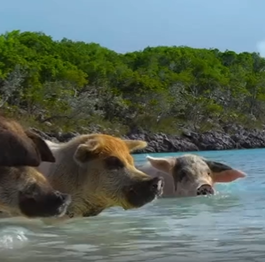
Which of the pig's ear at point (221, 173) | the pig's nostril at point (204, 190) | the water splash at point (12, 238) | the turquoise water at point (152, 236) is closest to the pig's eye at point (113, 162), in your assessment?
the turquoise water at point (152, 236)

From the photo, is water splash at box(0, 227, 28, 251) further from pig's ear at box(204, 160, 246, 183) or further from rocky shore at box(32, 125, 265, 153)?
rocky shore at box(32, 125, 265, 153)

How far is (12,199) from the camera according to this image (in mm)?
5254

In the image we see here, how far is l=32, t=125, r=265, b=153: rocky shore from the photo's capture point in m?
68.8

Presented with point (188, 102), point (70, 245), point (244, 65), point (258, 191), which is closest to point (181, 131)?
point (188, 102)

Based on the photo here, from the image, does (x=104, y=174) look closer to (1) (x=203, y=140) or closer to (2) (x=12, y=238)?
(2) (x=12, y=238)

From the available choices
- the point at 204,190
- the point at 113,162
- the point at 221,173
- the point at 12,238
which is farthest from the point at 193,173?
the point at 12,238

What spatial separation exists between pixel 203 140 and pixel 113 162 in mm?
65905

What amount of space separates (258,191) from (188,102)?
6785 centimetres

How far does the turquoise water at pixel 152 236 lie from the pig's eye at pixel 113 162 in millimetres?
541

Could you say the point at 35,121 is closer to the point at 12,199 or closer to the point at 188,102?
the point at 188,102

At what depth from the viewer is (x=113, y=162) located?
668 centimetres

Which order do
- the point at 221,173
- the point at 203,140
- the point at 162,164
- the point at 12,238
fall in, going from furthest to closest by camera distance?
the point at 203,140
the point at 221,173
the point at 162,164
the point at 12,238

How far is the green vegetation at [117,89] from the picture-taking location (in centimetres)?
6291

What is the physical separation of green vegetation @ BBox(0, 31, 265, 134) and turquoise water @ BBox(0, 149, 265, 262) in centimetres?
4329
